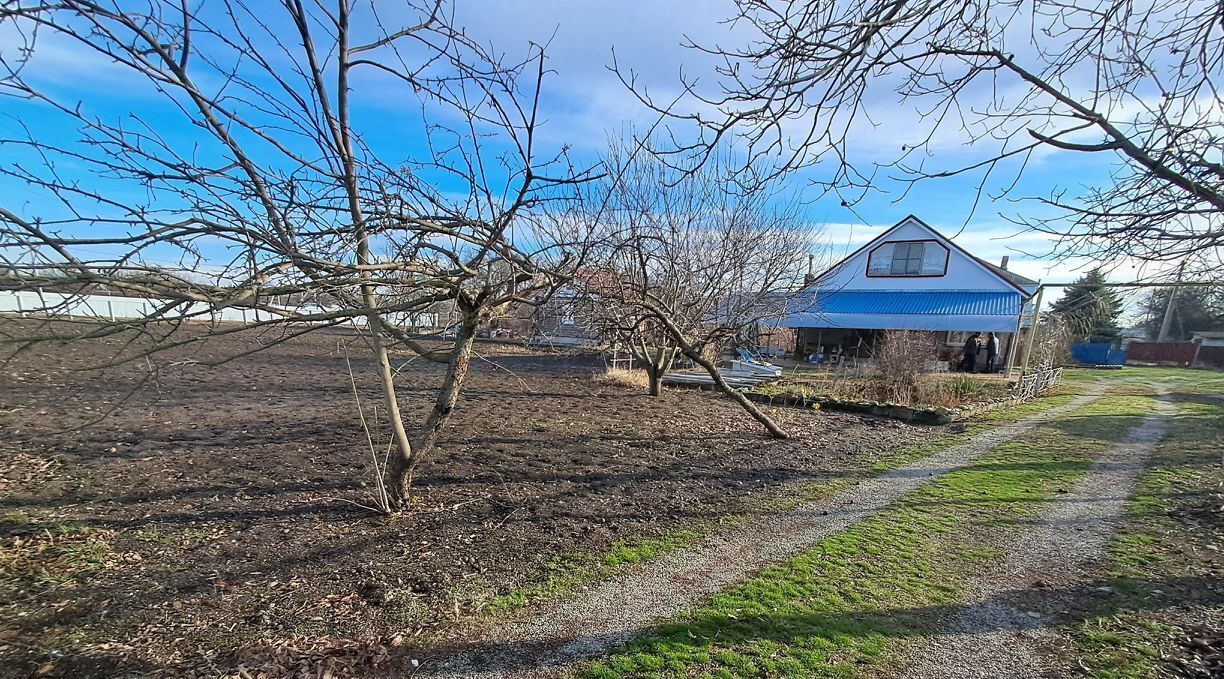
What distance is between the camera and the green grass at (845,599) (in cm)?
260

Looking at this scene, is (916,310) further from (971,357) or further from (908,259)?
(908,259)

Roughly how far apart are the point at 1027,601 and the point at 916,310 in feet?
68.8

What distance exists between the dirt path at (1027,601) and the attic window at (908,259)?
65.4 ft

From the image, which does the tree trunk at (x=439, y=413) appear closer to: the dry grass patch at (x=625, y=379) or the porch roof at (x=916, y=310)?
the dry grass patch at (x=625, y=379)

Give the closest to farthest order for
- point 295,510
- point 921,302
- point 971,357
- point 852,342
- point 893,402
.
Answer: point 295,510 < point 893,402 < point 971,357 < point 921,302 < point 852,342

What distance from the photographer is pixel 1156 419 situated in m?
10.3

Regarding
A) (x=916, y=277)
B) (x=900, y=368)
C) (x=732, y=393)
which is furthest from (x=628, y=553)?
(x=916, y=277)

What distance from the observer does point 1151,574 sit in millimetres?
3588

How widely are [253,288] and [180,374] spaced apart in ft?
43.2

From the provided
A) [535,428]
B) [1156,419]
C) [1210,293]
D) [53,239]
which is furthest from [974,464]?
[53,239]

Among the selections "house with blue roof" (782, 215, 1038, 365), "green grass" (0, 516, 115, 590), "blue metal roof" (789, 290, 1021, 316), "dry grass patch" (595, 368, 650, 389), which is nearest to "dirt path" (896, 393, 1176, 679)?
"green grass" (0, 516, 115, 590)

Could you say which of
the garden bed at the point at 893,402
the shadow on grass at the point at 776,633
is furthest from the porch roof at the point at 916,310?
the shadow on grass at the point at 776,633

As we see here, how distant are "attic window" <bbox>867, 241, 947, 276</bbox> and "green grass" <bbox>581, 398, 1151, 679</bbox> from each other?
20.3 m

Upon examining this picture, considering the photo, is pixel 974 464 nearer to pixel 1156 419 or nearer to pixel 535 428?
pixel 535 428
